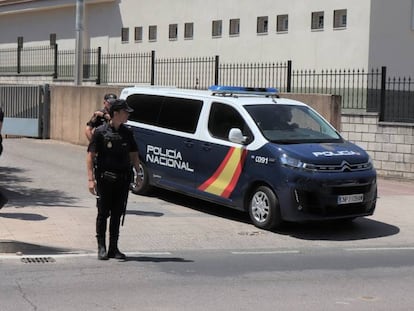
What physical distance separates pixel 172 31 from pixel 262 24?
5694 millimetres

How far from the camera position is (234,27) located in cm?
2966

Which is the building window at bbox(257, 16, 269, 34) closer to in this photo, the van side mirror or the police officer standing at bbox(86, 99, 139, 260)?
the van side mirror

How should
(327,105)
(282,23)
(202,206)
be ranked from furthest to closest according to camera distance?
1. (282,23)
2. (327,105)
3. (202,206)

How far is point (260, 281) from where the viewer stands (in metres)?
7.05

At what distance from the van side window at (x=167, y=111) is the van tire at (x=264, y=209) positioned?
1.84m

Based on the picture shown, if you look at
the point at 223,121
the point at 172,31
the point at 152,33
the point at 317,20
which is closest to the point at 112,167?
the point at 223,121

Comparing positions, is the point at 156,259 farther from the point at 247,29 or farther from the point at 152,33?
the point at 152,33

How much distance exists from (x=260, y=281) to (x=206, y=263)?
3.28 ft

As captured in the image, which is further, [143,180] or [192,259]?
[143,180]

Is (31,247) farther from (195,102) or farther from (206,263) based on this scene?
(195,102)

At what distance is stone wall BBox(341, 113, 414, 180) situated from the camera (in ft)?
52.4

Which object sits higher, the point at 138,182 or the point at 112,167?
the point at 112,167

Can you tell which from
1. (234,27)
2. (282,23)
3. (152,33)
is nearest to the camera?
(282,23)

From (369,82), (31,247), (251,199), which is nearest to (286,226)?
(251,199)
